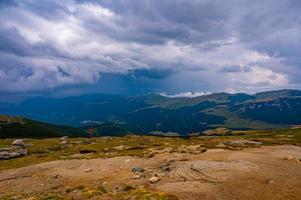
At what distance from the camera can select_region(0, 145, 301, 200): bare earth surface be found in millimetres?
53697

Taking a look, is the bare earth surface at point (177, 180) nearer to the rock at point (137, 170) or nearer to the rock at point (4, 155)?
the rock at point (137, 170)

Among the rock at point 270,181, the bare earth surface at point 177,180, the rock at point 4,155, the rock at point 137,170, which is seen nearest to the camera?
the bare earth surface at point 177,180

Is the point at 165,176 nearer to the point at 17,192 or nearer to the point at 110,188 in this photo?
the point at 110,188

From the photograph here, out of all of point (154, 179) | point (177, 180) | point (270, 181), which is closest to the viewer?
point (270, 181)

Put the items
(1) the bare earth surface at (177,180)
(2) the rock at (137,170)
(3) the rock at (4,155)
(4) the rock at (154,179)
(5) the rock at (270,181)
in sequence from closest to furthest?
(1) the bare earth surface at (177,180) → (5) the rock at (270,181) → (4) the rock at (154,179) → (2) the rock at (137,170) → (3) the rock at (4,155)

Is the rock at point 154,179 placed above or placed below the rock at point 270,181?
above

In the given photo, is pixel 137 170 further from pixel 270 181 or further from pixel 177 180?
pixel 270 181

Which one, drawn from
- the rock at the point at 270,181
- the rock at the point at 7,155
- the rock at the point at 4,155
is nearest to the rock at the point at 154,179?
the rock at the point at 270,181

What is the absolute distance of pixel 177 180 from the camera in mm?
62188

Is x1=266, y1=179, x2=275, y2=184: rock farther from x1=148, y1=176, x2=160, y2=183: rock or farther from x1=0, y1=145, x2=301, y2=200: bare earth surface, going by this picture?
x1=148, y1=176, x2=160, y2=183: rock

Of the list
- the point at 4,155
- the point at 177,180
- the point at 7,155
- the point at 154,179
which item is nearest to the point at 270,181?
the point at 177,180

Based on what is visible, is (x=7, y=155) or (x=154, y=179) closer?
(x=154, y=179)

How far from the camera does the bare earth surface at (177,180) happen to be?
2114 inches

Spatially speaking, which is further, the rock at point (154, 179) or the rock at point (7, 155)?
the rock at point (7, 155)
